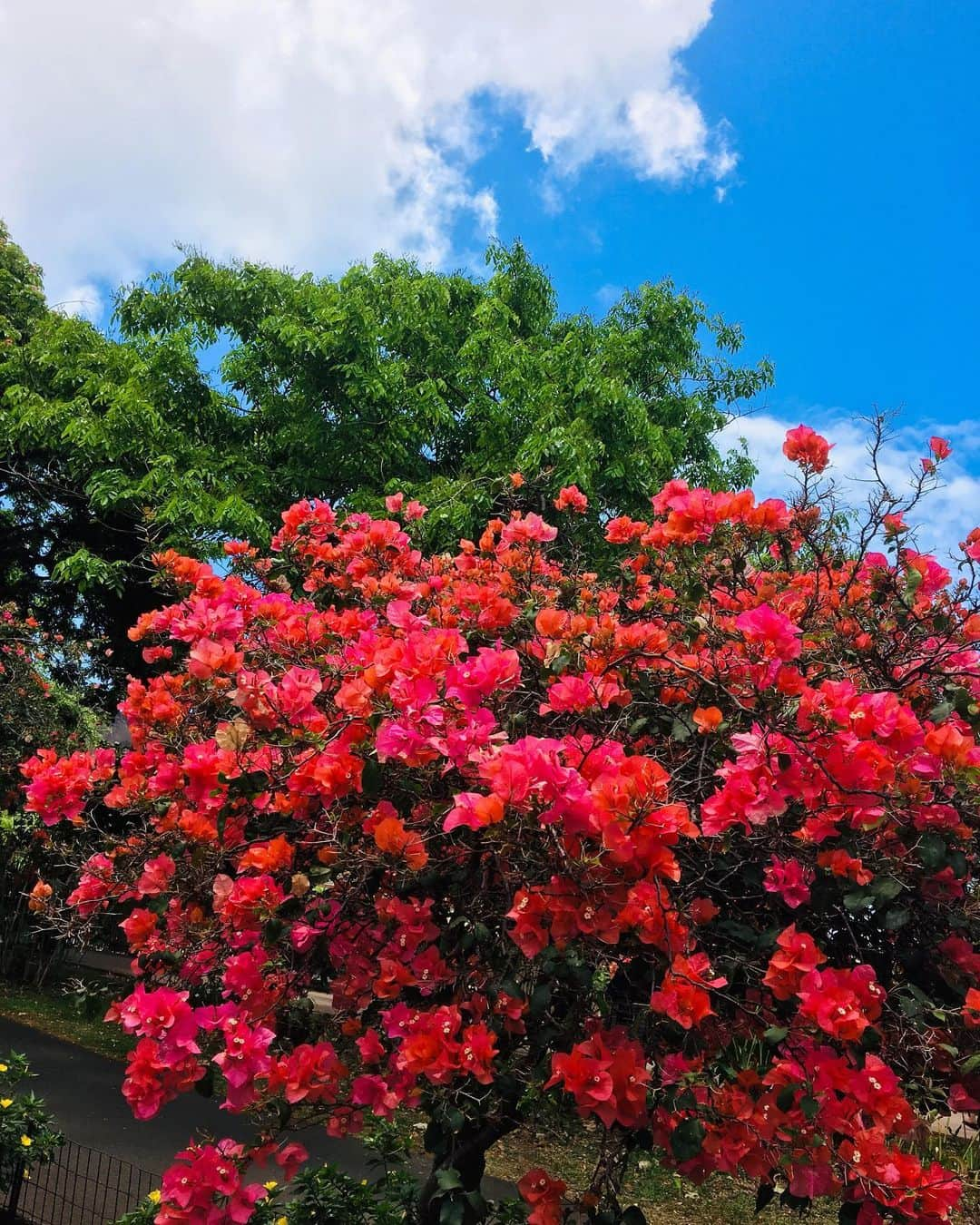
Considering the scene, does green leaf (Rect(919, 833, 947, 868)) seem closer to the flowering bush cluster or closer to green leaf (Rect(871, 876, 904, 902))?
green leaf (Rect(871, 876, 904, 902))

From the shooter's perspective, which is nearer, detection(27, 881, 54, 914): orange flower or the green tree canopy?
detection(27, 881, 54, 914): orange flower

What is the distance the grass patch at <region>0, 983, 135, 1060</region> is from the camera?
838cm

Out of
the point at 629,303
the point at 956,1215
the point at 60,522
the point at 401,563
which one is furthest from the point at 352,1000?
the point at 60,522

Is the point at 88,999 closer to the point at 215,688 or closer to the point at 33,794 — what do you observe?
the point at 33,794

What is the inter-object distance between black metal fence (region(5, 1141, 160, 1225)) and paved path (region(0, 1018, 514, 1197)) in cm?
42

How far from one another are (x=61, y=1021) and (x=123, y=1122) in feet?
11.7

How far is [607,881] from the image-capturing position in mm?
1773

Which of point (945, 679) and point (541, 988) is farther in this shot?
point (945, 679)

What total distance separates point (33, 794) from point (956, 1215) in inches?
212

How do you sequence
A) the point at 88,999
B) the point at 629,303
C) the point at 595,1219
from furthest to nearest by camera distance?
the point at 629,303
the point at 88,999
the point at 595,1219

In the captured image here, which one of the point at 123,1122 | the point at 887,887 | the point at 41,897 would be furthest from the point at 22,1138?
the point at 887,887

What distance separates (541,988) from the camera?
1982 mm

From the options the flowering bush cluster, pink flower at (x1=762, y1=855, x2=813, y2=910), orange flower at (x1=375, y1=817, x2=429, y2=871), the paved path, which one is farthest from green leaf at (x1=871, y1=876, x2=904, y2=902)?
the flowering bush cluster

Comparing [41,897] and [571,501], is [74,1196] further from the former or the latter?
[571,501]
